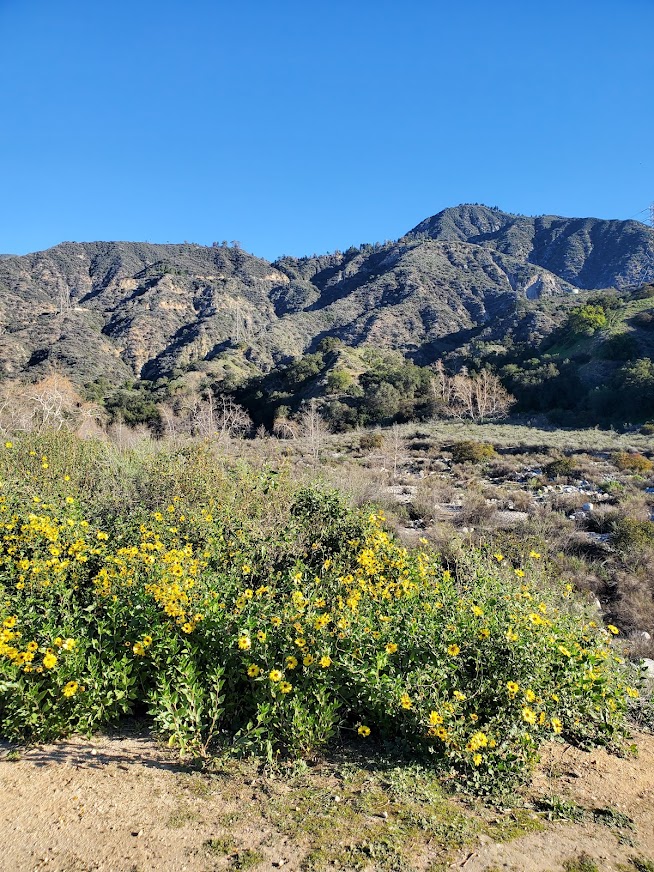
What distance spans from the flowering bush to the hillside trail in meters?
0.18

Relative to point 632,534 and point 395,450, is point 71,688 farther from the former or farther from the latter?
point 395,450

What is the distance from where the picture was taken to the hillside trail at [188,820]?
2.14 metres

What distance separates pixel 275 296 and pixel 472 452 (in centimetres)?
6677

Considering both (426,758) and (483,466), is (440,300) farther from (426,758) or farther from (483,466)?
(426,758)

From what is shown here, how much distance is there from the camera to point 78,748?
114 inches

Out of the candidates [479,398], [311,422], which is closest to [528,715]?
[311,422]

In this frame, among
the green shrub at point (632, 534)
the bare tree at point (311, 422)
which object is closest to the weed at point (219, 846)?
the green shrub at point (632, 534)

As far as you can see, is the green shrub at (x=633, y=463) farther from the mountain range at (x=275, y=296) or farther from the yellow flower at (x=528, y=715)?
the mountain range at (x=275, y=296)

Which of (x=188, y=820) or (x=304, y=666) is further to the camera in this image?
(x=304, y=666)

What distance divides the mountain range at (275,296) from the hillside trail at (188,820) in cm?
4109

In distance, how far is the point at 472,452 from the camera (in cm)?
1905

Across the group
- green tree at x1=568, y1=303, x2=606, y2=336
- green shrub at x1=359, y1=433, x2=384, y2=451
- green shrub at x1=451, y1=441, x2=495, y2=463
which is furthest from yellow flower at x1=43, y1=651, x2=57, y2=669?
green tree at x1=568, y1=303, x2=606, y2=336

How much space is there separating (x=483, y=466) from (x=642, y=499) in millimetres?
6514

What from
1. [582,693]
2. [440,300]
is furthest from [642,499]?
[440,300]
